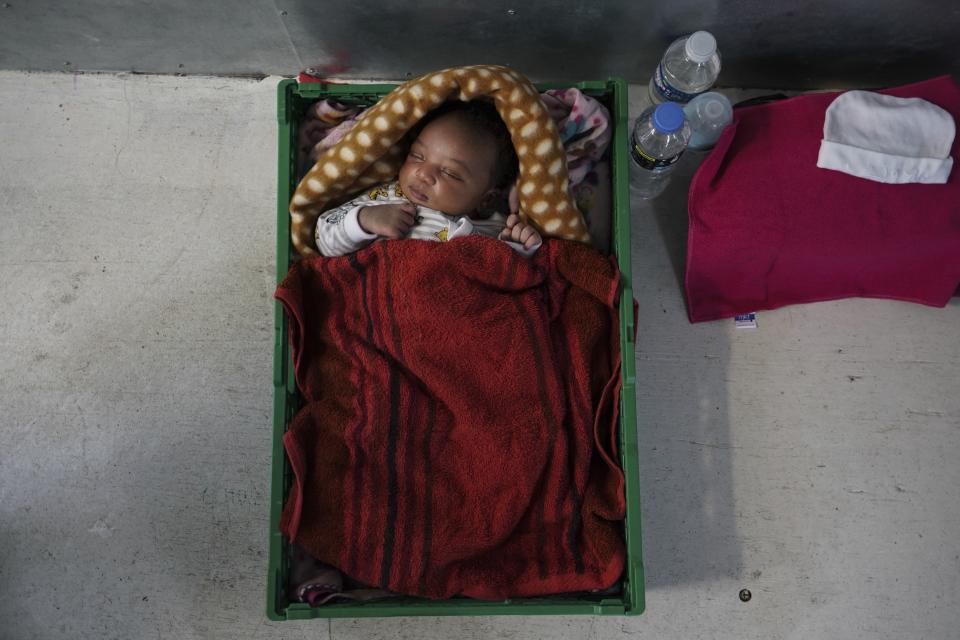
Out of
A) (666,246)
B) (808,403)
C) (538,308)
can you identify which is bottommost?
(808,403)

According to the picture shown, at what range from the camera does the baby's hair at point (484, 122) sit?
0.96 metres

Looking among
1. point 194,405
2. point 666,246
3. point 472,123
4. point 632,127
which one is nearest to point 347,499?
point 194,405

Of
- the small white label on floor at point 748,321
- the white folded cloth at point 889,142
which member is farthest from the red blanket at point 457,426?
the white folded cloth at point 889,142

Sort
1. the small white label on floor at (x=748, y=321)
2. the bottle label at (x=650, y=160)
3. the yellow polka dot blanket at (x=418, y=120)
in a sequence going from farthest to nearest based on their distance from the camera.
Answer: the small white label on floor at (x=748, y=321) → the bottle label at (x=650, y=160) → the yellow polka dot blanket at (x=418, y=120)

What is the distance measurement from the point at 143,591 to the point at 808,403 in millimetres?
1216

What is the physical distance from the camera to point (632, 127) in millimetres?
1182

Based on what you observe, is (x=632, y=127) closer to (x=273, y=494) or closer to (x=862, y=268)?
(x=862, y=268)

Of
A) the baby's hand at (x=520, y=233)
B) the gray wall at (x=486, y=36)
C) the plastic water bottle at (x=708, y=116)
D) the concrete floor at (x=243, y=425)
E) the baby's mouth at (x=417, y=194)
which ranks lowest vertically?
the concrete floor at (x=243, y=425)

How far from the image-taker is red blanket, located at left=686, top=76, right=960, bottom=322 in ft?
3.29

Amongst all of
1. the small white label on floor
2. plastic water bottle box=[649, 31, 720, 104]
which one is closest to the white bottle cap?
plastic water bottle box=[649, 31, 720, 104]

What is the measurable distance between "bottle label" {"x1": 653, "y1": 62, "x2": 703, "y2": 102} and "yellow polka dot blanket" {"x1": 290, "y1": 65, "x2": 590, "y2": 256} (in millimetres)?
258

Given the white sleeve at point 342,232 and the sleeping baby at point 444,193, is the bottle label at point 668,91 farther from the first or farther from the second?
the white sleeve at point 342,232

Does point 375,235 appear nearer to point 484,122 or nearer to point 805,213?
point 484,122

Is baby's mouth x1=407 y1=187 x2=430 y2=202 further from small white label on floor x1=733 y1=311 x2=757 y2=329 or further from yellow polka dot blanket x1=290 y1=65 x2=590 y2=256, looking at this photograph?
Result: small white label on floor x1=733 y1=311 x2=757 y2=329
